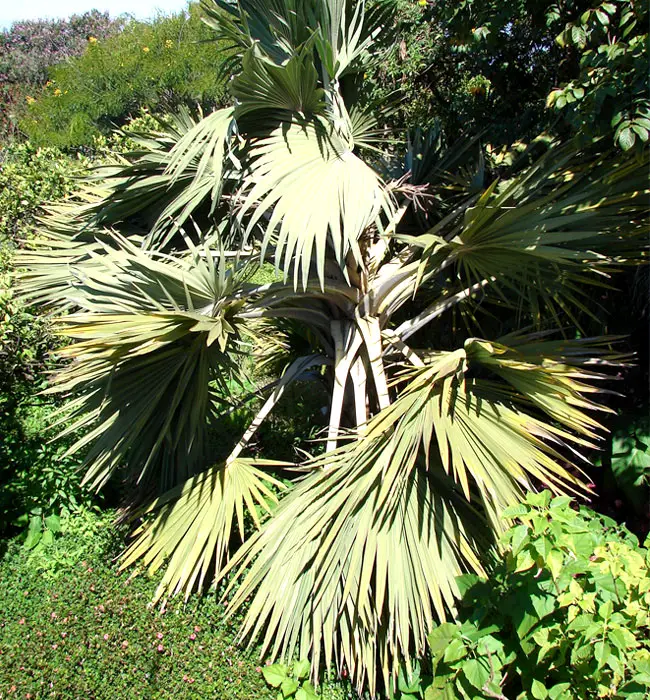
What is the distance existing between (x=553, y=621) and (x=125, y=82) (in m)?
10.8

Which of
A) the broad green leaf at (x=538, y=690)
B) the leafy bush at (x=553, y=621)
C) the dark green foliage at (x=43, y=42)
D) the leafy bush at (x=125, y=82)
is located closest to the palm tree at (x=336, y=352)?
the leafy bush at (x=553, y=621)

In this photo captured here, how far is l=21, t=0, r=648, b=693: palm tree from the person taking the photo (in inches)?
104

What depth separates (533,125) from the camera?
4223 millimetres

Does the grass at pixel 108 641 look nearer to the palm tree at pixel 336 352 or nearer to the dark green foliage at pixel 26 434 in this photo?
the palm tree at pixel 336 352

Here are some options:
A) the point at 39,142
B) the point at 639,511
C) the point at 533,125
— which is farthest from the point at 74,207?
the point at 39,142

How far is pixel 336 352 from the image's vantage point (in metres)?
3.49

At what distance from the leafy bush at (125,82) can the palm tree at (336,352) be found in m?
7.12

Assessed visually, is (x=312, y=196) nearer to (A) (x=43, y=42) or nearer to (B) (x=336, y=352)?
(B) (x=336, y=352)

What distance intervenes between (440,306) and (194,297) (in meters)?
1.33

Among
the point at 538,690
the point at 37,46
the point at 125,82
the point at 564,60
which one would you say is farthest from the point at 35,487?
the point at 37,46

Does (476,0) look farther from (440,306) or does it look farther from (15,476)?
(15,476)

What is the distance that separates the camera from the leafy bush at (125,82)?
10.1 metres

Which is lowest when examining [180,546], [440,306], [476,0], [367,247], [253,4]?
[180,546]

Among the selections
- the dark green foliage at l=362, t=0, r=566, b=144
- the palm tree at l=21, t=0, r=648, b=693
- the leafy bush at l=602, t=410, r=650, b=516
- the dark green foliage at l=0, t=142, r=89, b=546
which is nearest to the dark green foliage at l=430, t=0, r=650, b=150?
the dark green foliage at l=362, t=0, r=566, b=144
